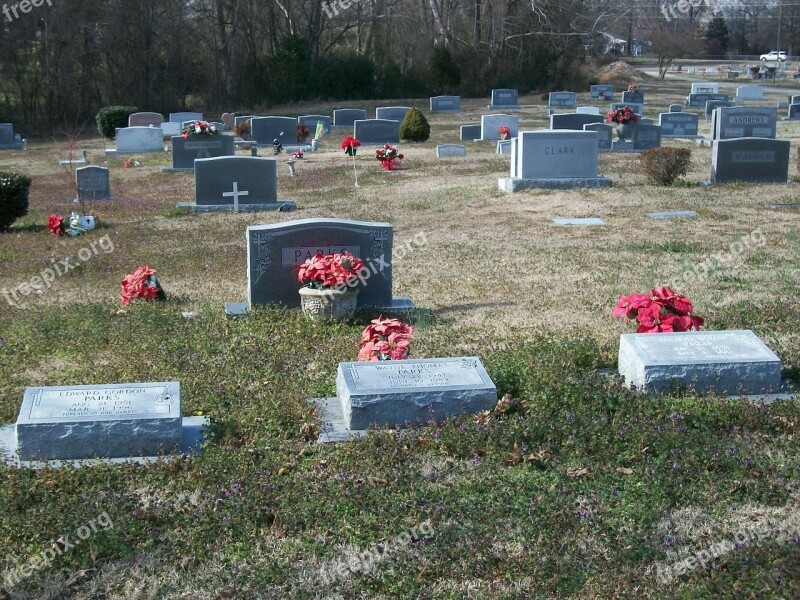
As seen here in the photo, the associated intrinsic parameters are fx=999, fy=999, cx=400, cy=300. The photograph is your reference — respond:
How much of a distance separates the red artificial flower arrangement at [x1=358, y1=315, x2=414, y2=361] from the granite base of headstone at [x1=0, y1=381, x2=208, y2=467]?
1.73 meters

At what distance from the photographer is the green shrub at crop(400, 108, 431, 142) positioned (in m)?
30.0

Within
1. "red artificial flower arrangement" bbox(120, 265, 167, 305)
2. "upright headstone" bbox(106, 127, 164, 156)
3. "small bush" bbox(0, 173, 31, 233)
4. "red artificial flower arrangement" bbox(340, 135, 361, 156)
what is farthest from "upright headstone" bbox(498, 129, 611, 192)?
"upright headstone" bbox(106, 127, 164, 156)

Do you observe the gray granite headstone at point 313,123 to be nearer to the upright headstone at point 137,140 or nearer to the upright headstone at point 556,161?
the upright headstone at point 137,140

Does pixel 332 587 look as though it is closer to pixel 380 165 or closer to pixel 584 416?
pixel 584 416

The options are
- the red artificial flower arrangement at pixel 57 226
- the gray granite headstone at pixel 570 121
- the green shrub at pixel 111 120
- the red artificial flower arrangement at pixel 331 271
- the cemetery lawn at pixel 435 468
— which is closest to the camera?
the cemetery lawn at pixel 435 468

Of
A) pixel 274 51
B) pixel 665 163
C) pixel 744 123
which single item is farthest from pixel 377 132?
pixel 274 51

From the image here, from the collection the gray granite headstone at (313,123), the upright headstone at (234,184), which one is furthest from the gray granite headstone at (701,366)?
the gray granite headstone at (313,123)

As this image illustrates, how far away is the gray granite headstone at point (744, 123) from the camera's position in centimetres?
2547

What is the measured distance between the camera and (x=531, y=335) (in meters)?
8.85

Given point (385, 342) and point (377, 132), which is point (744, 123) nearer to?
point (377, 132)

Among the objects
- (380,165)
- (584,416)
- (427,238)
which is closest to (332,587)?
(584,416)

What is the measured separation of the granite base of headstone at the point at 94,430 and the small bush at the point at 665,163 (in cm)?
1496

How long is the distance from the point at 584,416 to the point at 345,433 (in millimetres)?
1515

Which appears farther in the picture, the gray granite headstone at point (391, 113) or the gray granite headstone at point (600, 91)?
the gray granite headstone at point (600, 91)
